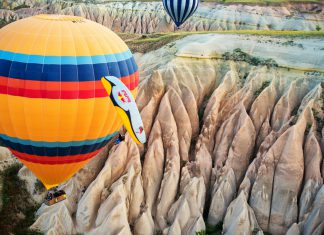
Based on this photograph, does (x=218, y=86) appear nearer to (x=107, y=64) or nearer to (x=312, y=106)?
(x=312, y=106)

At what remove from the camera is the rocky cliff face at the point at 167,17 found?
5844 cm

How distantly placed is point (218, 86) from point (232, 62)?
1958mm

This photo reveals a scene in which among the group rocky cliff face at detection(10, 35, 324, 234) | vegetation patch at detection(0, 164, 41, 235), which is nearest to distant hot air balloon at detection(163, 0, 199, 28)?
rocky cliff face at detection(10, 35, 324, 234)

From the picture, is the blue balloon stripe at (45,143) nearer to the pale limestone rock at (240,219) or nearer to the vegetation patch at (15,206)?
the vegetation patch at (15,206)

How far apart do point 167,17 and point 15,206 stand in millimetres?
54978

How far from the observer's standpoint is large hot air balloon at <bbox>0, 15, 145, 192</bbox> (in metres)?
16.8

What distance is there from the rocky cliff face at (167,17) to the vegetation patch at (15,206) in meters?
41.3

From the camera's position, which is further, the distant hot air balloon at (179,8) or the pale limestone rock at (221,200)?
the distant hot air balloon at (179,8)

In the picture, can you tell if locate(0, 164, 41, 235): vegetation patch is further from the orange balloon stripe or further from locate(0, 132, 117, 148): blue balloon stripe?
the orange balloon stripe

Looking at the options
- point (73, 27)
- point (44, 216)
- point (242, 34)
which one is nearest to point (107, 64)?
point (73, 27)

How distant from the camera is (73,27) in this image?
17781 millimetres

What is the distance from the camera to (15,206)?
23219mm

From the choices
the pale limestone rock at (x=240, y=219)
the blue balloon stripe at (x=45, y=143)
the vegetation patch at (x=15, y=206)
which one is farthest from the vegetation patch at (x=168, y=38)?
the blue balloon stripe at (x=45, y=143)

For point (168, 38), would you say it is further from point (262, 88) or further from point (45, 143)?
point (45, 143)
